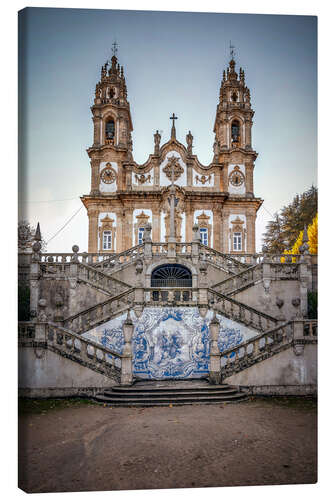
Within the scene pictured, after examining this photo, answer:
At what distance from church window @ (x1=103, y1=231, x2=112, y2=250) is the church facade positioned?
0.05 meters

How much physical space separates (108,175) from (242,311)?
1378 cm

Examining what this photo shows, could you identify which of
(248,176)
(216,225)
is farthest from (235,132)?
(216,225)

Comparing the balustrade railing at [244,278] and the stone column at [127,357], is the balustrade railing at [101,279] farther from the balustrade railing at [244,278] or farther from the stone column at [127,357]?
the stone column at [127,357]

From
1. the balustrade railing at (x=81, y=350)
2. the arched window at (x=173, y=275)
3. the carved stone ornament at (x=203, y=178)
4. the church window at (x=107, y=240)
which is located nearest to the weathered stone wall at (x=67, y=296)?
the arched window at (x=173, y=275)

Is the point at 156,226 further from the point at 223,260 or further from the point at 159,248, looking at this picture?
the point at 223,260

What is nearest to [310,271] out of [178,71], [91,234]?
[178,71]

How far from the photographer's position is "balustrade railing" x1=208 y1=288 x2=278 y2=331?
9.32 metres

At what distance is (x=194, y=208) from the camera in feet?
67.3

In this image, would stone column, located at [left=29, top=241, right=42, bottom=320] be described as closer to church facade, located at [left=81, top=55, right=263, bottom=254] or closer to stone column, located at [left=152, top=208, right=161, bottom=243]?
church facade, located at [left=81, top=55, right=263, bottom=254]

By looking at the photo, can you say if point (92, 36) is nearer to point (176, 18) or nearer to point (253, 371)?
point (176, 18)

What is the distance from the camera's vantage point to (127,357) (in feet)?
26.1

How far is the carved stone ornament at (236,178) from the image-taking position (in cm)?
2114

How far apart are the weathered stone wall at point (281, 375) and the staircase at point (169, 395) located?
309 mm

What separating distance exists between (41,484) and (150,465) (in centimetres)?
123
